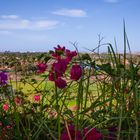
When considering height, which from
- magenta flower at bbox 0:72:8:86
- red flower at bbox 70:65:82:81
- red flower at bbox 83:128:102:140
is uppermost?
red flower at bbox 70:65:82:81

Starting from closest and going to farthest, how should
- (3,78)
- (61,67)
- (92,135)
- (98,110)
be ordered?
(92,135) < (98,110) < (61,67) < (3,78)

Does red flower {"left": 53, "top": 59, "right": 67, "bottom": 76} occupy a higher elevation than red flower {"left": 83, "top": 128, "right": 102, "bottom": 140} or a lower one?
higher

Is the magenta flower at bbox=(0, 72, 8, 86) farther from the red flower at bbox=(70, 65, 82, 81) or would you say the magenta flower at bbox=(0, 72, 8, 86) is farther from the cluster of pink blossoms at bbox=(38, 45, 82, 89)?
the red flower at bbox=(70, 65, 82, 81)

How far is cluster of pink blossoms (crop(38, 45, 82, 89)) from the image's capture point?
2203 millimetres

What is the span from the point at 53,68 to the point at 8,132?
1.52 feet

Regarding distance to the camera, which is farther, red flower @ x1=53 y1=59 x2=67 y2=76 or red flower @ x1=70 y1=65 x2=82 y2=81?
red flower @ x1=53 y1=59 x2=67 y2=76

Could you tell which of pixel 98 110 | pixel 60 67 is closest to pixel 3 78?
pixel 60 67

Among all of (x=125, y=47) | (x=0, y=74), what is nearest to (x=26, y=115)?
(x=0, y=74)

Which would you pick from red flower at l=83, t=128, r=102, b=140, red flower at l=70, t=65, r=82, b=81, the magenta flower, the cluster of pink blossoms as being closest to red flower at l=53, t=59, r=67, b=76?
the cluster of pink blossoms

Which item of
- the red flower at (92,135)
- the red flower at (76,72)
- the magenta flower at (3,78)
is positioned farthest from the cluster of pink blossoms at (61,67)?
the red flower at (92,135)

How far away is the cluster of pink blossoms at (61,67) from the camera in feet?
7.23

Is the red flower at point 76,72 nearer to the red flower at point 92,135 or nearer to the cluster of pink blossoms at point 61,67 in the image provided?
the cluster of pink blossoms at point 61,67

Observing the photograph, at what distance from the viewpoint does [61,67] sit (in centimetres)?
235

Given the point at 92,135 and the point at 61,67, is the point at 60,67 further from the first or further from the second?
the point at 92,135
